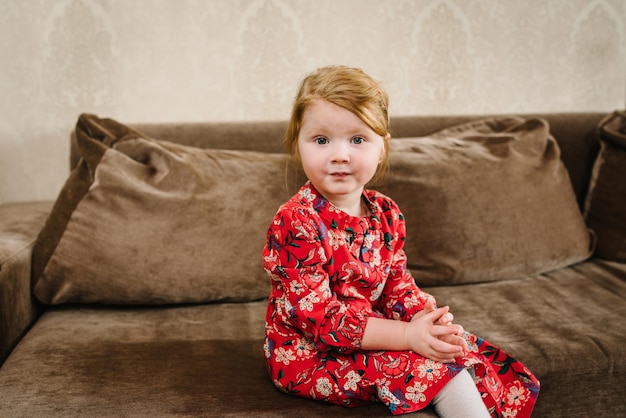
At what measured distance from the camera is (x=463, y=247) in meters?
1.81

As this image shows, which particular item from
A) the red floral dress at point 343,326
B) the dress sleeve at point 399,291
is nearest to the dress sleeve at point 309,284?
the red floral dress at point 343,326

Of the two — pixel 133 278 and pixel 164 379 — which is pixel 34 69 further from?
pixel 164 379

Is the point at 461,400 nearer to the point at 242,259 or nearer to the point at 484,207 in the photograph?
the point at 242,259

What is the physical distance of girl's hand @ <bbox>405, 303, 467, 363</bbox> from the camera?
42.8 inches

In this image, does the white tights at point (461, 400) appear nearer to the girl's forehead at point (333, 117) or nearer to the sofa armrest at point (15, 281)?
the girl's forehead at point (333, 117)

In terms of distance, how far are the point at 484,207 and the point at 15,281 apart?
1.33 meters

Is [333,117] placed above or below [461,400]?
above

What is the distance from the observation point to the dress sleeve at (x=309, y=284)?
1.14 m

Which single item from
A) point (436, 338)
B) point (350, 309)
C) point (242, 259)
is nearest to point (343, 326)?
point (350, 309)

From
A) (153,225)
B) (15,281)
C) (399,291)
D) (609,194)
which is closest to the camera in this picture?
(399,291)

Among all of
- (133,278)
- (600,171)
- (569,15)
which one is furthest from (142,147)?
(569,15)

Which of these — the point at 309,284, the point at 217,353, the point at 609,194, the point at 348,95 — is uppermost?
the point at 348,95

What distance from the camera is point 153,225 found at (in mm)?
1620

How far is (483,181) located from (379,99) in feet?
2.53
